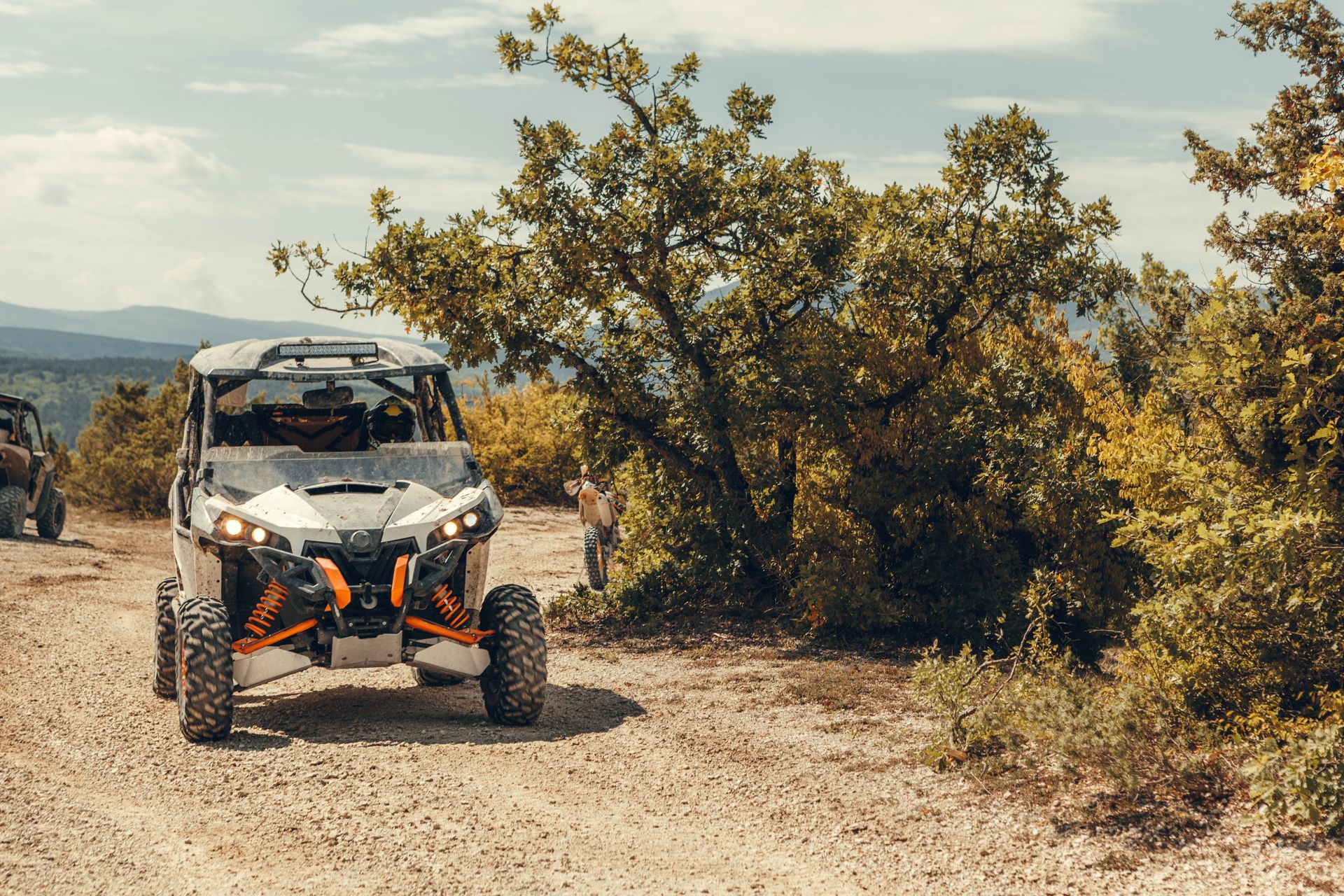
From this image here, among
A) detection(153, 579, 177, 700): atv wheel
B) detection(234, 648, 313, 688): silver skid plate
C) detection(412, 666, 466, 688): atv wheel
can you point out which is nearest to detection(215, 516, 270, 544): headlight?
detection(234, 648, 313, 688): silver skid plate

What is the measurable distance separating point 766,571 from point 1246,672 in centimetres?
699

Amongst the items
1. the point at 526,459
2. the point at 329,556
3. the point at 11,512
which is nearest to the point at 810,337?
the point at 329,556

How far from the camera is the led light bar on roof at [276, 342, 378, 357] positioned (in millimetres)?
7977

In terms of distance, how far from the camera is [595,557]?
54.0 feet

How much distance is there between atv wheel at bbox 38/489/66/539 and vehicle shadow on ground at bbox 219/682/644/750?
1517 cm

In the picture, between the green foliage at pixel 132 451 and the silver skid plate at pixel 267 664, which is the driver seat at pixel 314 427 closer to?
the silver skid plate at pixel 267 664

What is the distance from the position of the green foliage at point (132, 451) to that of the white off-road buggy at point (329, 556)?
21042 millimetres

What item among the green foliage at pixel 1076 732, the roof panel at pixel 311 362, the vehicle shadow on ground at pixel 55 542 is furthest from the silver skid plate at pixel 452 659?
the vehicle shadow on ground at pixel 55 542

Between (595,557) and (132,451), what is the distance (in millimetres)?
21504

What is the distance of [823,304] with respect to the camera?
1293cm

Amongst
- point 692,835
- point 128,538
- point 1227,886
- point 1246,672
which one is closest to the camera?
point 1227,886

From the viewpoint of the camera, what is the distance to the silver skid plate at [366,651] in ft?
22.4

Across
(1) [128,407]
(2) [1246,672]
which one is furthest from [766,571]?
(1) [128,407]

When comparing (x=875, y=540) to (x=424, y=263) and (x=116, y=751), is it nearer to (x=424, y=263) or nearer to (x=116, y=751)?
(x=424, y=263)
